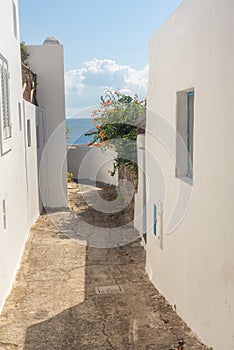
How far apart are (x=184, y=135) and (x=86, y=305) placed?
3358 millimetres

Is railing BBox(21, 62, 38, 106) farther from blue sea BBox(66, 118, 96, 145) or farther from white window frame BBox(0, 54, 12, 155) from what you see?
white window frame BBox(0, 54, 12, 155)

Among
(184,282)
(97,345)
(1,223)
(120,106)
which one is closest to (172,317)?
(184,282)

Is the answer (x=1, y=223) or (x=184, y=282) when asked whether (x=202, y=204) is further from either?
(x=1, y=223)

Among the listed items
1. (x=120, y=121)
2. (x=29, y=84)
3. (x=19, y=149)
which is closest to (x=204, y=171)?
(x=19, y=149)

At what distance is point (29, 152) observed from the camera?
1198 centimetres

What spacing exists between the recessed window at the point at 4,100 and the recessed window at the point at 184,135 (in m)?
A: 3.05

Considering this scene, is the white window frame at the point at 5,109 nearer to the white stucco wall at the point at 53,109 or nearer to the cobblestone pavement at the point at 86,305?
the cobblestone pavement at the point at 86,305

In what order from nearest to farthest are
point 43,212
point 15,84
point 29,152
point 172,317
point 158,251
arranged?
point 172,317 → point 158,251 → point 15,84 → point 29,152 → point 43,212

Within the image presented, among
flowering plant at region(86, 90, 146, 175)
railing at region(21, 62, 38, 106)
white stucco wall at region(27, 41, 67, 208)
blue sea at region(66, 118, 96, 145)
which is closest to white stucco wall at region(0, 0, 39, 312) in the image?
railing at region(21, 62, 38, 106)

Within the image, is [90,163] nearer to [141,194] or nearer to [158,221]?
[141,194]

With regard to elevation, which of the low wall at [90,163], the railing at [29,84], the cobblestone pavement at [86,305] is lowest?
the cobblestone pavement at [86,305]

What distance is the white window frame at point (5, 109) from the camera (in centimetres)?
715

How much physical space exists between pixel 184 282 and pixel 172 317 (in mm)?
748

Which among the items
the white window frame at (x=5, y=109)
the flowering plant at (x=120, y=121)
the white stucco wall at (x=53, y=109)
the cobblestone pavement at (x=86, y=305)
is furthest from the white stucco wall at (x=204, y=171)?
the white stucco wall at (x=53, y=109)
